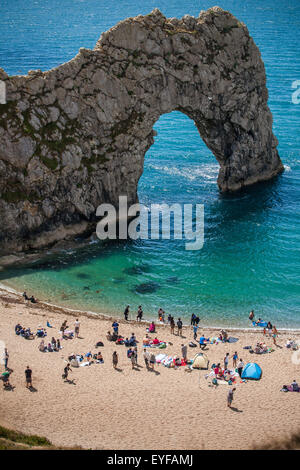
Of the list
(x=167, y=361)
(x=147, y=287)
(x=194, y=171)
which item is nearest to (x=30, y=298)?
(x=147, y=287)

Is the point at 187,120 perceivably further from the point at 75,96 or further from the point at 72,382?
the point at 72,382

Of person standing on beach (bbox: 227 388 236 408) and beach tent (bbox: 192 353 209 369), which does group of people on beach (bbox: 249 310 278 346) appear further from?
person standing on beach (bbox: 227 388 236 408)

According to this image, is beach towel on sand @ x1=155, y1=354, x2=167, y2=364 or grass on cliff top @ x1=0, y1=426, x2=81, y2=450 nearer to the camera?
grass on cliff top @ x1=0, y1=426, x2=81, y2=450

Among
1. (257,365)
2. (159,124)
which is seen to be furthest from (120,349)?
(159,124)

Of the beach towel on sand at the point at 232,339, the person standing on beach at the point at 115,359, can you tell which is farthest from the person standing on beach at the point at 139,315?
the person standing on beach at the point at 115,359

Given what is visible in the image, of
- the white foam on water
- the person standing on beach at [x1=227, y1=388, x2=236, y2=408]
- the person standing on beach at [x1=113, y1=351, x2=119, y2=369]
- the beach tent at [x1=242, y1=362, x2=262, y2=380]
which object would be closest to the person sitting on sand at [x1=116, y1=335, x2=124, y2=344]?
the person standing on beach at [x1=113, y1=351, x2=119, y2=369]

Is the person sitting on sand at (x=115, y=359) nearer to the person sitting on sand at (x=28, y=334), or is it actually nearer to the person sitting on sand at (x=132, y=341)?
the person sitting on sand at (x=132, y=341)
